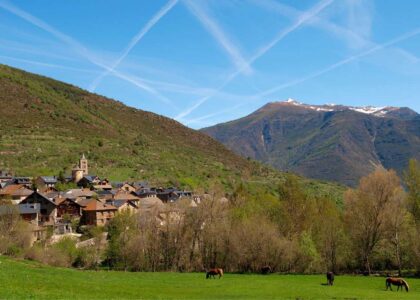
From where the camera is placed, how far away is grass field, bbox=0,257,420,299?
988 inches

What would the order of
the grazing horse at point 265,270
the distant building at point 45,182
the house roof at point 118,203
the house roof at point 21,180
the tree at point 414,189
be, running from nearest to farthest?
the grazing horse at point 265,270 < the tree at point 414,189 < the house roof at point 118,203 < the distant building at point 45,182 < the house roof at point 21,180

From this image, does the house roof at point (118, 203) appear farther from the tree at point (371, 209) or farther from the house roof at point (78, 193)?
the tree at point (371, 209)

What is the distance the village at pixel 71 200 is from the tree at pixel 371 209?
92.3ft

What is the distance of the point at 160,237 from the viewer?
186 ft

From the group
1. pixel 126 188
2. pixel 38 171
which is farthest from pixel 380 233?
pixel 38 171

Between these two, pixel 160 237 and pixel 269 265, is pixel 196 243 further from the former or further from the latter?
pixel 269 265

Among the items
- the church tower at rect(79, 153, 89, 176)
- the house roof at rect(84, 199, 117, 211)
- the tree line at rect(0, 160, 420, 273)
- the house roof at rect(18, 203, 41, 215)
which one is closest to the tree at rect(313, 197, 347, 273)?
the tree line at rect(0, 160, 420, 273)

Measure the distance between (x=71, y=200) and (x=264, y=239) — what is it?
53.9 meters

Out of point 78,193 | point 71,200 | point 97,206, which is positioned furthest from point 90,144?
point 97,206

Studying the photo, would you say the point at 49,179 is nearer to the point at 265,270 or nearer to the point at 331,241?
the point at 265,270

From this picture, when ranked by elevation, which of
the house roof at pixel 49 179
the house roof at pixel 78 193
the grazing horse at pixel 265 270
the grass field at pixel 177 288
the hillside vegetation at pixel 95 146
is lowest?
the grazing horse at pixel 265 270

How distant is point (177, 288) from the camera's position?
34219 millimetres

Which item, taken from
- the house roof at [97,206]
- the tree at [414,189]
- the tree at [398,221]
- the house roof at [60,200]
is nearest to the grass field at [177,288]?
the tree at [398,221]

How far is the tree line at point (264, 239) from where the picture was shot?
53.3m
